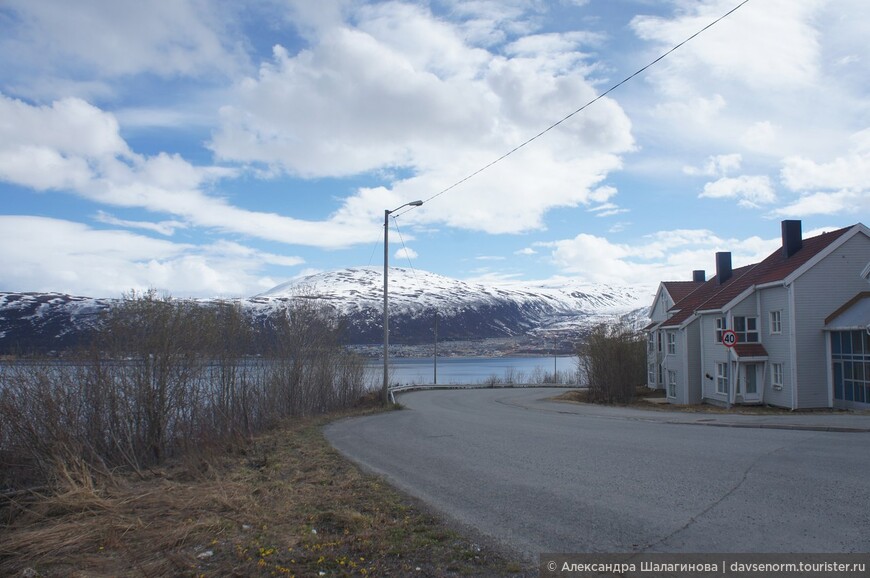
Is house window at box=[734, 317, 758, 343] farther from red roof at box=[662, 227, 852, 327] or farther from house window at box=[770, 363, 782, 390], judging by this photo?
house window at box=[770, 363, 782, 390]

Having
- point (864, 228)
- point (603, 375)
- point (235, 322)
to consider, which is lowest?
point (603, 375)

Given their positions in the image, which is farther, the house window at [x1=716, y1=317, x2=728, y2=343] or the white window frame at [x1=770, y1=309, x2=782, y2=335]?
the house window at [x1=716, y1=317, x2=728, y2=343]

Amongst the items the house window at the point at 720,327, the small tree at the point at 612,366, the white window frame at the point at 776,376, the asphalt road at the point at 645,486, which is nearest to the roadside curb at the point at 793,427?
the asphalt road at the point at 645,486

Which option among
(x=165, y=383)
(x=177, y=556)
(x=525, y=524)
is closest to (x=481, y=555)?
(x=525, y=524)

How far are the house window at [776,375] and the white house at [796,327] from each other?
2.0 inches

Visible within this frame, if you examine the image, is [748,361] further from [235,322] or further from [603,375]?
[235,322]

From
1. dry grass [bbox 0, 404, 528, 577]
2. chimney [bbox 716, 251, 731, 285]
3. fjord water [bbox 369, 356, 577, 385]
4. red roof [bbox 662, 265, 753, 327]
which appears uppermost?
chimney [bbox 716, 251, 731, 285]

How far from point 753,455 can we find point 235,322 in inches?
1056

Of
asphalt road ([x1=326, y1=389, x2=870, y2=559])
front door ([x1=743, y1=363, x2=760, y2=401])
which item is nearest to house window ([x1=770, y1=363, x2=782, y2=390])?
front door ([x1=743, y1=363, x2=760, y2=401])

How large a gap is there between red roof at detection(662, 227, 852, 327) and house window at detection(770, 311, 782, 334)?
1754mm

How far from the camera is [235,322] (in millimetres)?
32656

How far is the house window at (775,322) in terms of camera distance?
32.8 m

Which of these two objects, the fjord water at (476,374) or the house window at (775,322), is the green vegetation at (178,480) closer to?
the house window at (775,322)

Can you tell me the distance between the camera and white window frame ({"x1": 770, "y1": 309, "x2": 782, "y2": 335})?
107 ft
